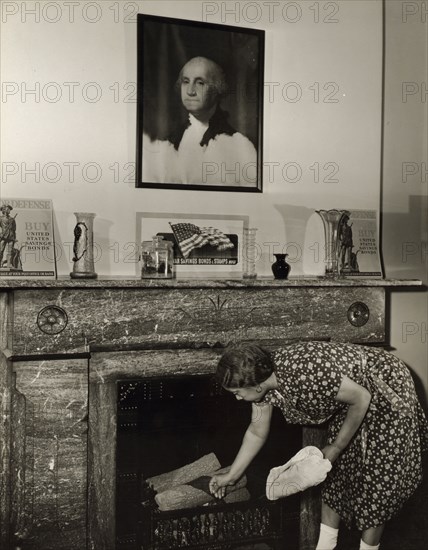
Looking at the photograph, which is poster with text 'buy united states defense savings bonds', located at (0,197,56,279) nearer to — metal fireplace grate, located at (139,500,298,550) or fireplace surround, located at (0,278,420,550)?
fireplace surround, located at (0,278,420,550)

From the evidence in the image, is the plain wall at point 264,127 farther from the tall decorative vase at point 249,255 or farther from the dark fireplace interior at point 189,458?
the dark fireplace interior at point 189,458

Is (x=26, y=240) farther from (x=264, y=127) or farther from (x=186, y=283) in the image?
(x=264, y=127)

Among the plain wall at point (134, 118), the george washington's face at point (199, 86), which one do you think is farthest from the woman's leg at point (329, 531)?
the george washington's face at point (199, 86)

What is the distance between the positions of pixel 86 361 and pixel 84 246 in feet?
1.61

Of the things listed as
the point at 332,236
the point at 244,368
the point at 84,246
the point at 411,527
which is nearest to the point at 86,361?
the point at 84,246

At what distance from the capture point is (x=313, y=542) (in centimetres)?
303

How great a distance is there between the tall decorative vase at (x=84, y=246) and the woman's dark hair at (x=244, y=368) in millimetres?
723

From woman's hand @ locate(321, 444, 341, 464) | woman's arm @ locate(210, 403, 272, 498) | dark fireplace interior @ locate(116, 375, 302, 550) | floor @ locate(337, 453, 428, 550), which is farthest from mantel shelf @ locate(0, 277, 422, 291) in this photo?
floor @ locate(337, 453, 428, 550)

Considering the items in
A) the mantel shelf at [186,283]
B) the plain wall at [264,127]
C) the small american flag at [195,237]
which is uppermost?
the plain wall at [264,127]

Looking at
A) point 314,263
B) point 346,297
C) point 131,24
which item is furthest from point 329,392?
point 131,24

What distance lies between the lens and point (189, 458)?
293 centimetres

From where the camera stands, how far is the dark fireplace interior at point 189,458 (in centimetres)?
280

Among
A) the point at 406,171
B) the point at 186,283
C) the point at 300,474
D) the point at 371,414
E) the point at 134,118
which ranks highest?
the point at 134,118

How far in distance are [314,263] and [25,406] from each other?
61.1 inches
